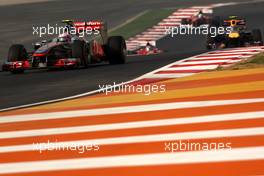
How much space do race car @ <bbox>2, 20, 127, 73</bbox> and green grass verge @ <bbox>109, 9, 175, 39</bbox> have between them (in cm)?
2058

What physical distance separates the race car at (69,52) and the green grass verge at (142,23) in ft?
67.5

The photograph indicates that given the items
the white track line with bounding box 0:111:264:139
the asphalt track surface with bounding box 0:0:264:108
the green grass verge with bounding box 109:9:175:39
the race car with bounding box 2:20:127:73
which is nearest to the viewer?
the white track line with bounding box 0:111:264:139

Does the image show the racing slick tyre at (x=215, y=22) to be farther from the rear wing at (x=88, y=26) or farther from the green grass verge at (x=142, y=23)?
the rear wing at (x=88, y=26)

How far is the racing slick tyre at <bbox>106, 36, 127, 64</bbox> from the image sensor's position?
18.9m

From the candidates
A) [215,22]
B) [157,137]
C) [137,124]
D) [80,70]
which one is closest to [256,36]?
[215,22]

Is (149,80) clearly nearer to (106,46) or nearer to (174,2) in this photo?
(106,46)

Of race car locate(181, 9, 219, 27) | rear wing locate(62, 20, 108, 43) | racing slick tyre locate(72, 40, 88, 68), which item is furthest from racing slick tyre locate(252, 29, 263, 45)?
racing slick tyre locate(72, 40, 88, 68)

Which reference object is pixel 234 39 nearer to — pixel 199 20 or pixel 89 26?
pixel 89 26

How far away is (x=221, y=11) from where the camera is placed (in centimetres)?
4581

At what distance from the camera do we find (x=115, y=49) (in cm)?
1889

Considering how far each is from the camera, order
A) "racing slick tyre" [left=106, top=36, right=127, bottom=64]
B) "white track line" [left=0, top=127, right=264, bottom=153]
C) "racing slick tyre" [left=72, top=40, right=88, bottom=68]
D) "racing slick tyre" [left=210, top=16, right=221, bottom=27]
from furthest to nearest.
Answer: "racing slick tyre" [left=210, top=16, right=221, bottom=27]
"racing slick tyre" [left=106, top=36, right=127, bottom=64]
"racing slick tyre" [left=72, top=40, right=88, bottom=68]
"white track line" [left=0, top=127, right=264, bottom=153]

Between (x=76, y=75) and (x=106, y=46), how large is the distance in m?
3.51

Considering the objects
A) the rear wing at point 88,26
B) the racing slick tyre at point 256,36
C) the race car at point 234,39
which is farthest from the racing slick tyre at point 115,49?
the racing slick tyre at point 256,36

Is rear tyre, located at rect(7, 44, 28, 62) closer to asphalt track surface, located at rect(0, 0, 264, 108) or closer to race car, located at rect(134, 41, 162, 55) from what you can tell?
asphalt track surface, located at rect(0, 0, 264, 108)
